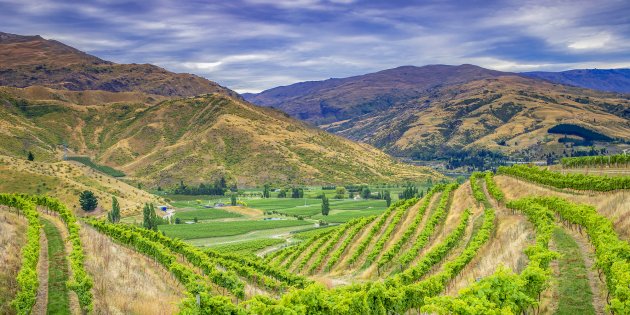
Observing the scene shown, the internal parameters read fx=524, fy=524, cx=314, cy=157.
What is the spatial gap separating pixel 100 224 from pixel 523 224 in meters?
62.4

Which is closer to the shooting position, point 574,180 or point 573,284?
Answer: point 573,284

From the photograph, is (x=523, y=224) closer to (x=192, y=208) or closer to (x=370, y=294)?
(x=370, y=294)

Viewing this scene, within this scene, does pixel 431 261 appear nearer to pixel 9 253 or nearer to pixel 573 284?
pixel 573 284

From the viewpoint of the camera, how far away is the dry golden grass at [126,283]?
116 feet

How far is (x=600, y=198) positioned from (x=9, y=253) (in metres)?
61.6

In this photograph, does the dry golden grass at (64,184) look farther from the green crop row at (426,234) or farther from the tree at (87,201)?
the green crop row at (426,234)

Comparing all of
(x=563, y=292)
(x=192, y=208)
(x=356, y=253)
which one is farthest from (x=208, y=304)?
(x=192, y=208)

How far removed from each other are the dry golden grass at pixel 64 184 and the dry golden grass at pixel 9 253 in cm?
9390

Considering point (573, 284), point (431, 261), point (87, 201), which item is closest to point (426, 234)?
point (431, 261)

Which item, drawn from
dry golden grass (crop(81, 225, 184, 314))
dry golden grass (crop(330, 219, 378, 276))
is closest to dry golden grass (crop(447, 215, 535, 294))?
dry golden grass (crop(330, 219, 378, 276))

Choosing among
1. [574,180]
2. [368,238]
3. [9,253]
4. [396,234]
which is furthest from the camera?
[396,234]

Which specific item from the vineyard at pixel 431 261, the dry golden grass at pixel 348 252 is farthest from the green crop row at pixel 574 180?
the dry golden grass at pixel 348 252

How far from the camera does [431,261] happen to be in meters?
58.0

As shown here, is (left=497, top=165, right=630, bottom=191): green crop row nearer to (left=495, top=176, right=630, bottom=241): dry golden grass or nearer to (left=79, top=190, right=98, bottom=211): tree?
(left=495, top=176, right=630, bottom=241): dry golden grass
